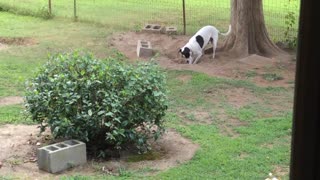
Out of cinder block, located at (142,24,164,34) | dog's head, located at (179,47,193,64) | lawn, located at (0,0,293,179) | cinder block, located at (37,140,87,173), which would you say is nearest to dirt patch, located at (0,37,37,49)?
lawn, located at (0,0,293,179)

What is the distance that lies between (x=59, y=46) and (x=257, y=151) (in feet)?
23.2

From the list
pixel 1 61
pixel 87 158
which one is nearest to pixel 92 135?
pixel 87 158

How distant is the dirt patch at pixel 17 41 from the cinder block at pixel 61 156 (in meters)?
7.30

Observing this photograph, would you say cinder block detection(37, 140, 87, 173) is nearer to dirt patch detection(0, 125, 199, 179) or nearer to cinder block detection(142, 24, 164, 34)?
dirt patch detection(0, 125, 199, 179)

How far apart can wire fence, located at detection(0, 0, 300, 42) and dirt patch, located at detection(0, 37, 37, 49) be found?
8.51 feet

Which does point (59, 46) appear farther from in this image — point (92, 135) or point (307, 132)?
point (307, 132)

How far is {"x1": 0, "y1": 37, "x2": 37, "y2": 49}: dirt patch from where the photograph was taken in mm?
11863

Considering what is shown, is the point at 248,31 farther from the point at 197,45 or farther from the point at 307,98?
the point at 307,98

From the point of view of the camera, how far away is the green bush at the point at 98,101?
506 cm

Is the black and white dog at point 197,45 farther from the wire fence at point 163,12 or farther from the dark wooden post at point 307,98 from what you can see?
the dark wooden post at point 307,98

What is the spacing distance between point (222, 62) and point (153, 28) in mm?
3377

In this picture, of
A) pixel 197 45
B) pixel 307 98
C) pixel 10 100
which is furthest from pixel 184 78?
pixel 307 98

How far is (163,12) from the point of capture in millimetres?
16250

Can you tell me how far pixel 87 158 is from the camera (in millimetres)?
5289
